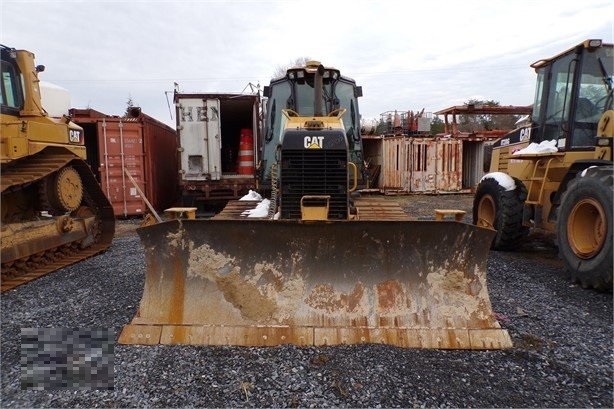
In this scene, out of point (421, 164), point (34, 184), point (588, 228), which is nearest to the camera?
point (588, 228)

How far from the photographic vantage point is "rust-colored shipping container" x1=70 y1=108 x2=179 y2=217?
9.81 metres

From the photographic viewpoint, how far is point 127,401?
2.37 metres

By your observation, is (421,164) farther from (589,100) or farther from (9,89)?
(9,89)

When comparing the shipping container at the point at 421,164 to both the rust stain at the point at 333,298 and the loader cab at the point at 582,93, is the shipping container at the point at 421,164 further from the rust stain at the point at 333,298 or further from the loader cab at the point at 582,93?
the rust stain at the point at 333,298

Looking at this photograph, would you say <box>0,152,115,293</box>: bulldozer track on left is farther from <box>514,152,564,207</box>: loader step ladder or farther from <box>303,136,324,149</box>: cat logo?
<box>514,152,564,207</box>: loader step ladder

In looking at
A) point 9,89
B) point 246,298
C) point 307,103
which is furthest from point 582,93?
point 9,89

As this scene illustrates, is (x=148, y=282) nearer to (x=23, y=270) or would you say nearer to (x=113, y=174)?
(x=23, y=270)

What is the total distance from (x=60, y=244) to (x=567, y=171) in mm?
6934

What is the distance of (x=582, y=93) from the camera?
17.4ft

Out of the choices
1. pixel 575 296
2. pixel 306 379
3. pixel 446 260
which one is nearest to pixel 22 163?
pixel 306 379

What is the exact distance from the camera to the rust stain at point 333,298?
3.20m

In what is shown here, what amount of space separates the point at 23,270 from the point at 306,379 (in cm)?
441

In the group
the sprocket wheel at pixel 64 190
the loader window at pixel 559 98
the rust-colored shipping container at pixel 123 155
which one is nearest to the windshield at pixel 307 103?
the loader window at pixel 559 98

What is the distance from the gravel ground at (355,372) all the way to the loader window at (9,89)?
303cm
